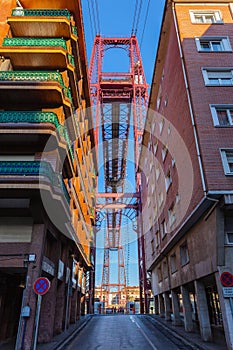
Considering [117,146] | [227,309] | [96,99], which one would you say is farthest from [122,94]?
[227,309]

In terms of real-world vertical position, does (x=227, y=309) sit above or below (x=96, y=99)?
below

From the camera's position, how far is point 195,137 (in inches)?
518

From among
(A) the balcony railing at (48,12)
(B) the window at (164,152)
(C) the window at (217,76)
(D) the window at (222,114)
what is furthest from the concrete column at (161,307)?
(A) the balcony railing at (48,12)

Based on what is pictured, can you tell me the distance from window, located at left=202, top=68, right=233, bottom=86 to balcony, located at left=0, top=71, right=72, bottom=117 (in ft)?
24.7

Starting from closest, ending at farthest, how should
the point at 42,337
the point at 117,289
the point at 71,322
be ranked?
the point at 42,337
the point at 71,322
the point at 117,289

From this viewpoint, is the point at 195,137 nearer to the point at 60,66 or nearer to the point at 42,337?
the point at 60,66

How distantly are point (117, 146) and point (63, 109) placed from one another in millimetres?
22446

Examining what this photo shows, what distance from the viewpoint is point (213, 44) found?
16.3 meters

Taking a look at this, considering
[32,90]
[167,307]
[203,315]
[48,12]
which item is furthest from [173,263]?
[48,12]

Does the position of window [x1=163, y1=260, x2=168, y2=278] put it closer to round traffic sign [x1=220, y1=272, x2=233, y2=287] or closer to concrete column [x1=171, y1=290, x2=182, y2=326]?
concrete column [x1=171, y1=290, x2=182, y2=326]

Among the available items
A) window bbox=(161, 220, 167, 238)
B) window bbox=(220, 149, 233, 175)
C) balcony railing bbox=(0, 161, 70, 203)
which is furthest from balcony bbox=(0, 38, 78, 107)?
window bbox=(161, 220, 167, 238)

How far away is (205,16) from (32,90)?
12.2m

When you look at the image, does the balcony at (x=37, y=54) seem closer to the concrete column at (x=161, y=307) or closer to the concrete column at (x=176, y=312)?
the concrete column at (x=176, y=312)

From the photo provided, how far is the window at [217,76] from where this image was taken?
14.7 m
